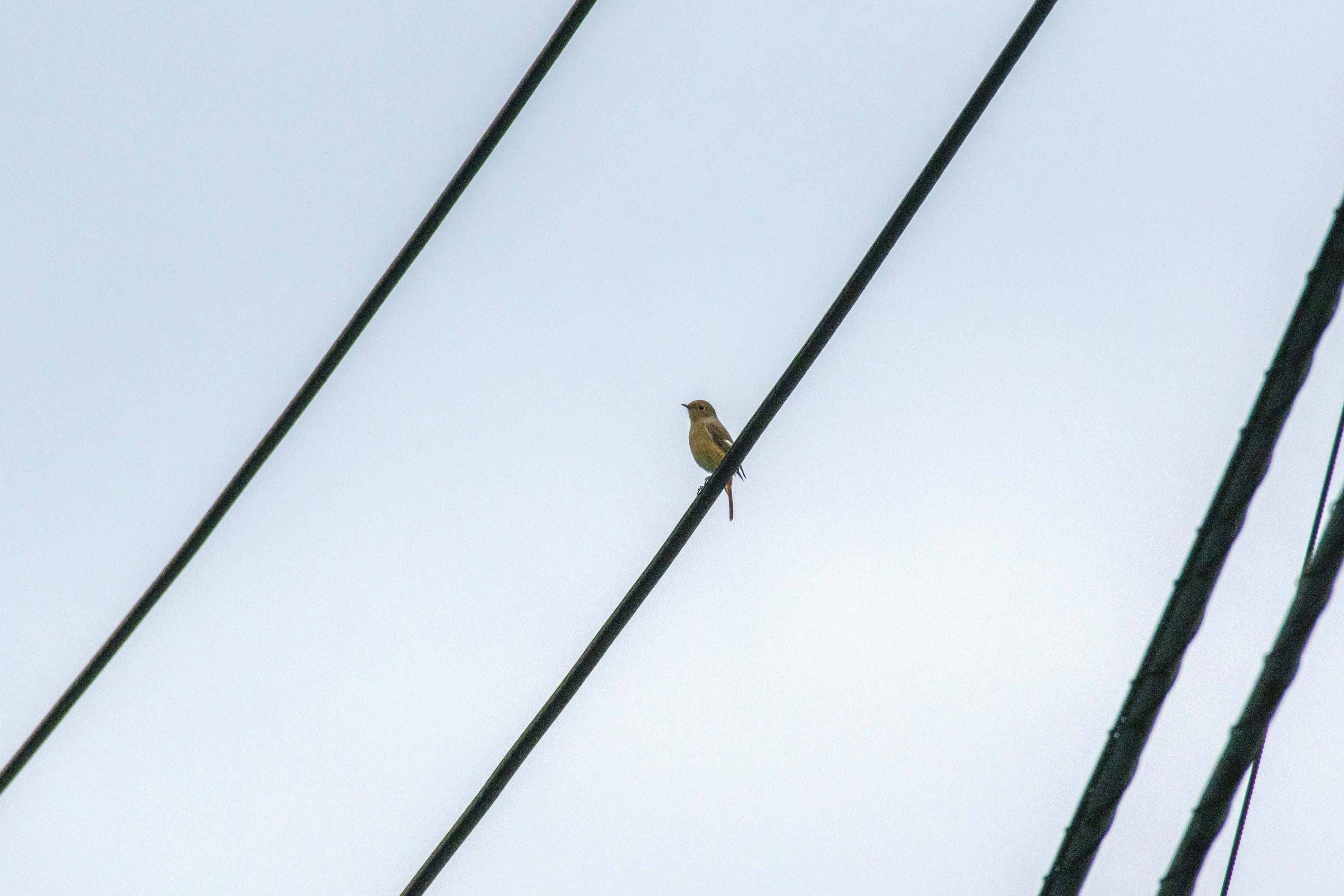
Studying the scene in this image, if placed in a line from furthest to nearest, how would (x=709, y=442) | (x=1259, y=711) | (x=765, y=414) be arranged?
(x=709, y=442), (x=765, y=414), (x=1259, y=711)

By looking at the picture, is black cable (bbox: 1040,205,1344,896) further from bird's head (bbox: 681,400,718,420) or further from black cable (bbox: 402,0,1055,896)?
bird's head (bbox: 681,400,718,420)

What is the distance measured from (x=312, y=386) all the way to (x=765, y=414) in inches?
49.8

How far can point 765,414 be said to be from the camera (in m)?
3.68

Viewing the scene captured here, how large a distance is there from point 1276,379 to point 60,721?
3.14 m

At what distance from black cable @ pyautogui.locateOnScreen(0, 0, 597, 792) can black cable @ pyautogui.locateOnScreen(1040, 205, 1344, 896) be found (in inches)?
85.3

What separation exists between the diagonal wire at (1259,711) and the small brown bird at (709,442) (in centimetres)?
847

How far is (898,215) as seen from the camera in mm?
3520

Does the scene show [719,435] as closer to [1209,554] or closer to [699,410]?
[699,410]

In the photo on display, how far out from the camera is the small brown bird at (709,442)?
1153 centimetres

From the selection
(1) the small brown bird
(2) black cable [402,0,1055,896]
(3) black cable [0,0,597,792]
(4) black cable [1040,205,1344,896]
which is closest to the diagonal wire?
(4) black cable [1040,205,1344,896]

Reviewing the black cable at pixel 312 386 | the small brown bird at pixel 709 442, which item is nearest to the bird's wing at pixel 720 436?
the small brown bird at pixel 709 442

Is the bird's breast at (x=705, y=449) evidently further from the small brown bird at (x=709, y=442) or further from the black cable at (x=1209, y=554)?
the black cable at (x=1209, y=554)

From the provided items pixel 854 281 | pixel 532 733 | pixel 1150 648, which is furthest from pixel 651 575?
pixel 1150 648

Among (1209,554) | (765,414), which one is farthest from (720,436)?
(1209,554)
